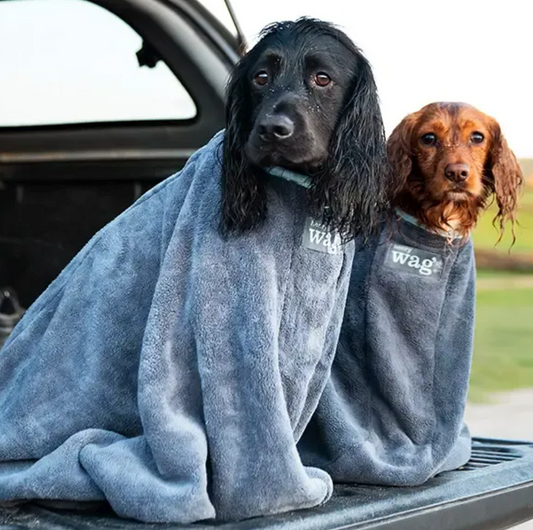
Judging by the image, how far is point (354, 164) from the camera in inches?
86.3

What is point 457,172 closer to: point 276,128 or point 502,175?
point 502,175

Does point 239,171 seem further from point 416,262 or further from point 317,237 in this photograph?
point 416,262

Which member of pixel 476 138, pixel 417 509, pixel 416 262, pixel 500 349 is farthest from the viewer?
pixel 500 349

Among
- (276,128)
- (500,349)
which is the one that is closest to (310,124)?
(276,128)

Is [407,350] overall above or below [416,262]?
below

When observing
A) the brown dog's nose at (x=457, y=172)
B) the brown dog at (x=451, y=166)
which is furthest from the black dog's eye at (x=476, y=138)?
the brown dog's nose at (x=457, y=172)

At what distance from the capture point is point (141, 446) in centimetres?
215

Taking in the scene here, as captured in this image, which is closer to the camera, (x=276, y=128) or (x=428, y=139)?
(x=276, y=128)

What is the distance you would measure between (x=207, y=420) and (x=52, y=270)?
2.12 meters

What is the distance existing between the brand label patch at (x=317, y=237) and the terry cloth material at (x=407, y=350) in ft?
1.23

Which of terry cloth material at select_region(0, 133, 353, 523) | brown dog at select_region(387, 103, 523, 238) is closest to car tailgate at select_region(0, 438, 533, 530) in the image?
terry cloth material at select_region(0, 133, 353, 523)

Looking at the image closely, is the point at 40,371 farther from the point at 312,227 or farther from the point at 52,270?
the point at 52,270

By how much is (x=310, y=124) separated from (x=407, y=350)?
28.4 inches

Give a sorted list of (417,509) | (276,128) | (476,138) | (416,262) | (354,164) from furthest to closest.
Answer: (476,138), (416,262), (417,509), (354,164), (276,128)
